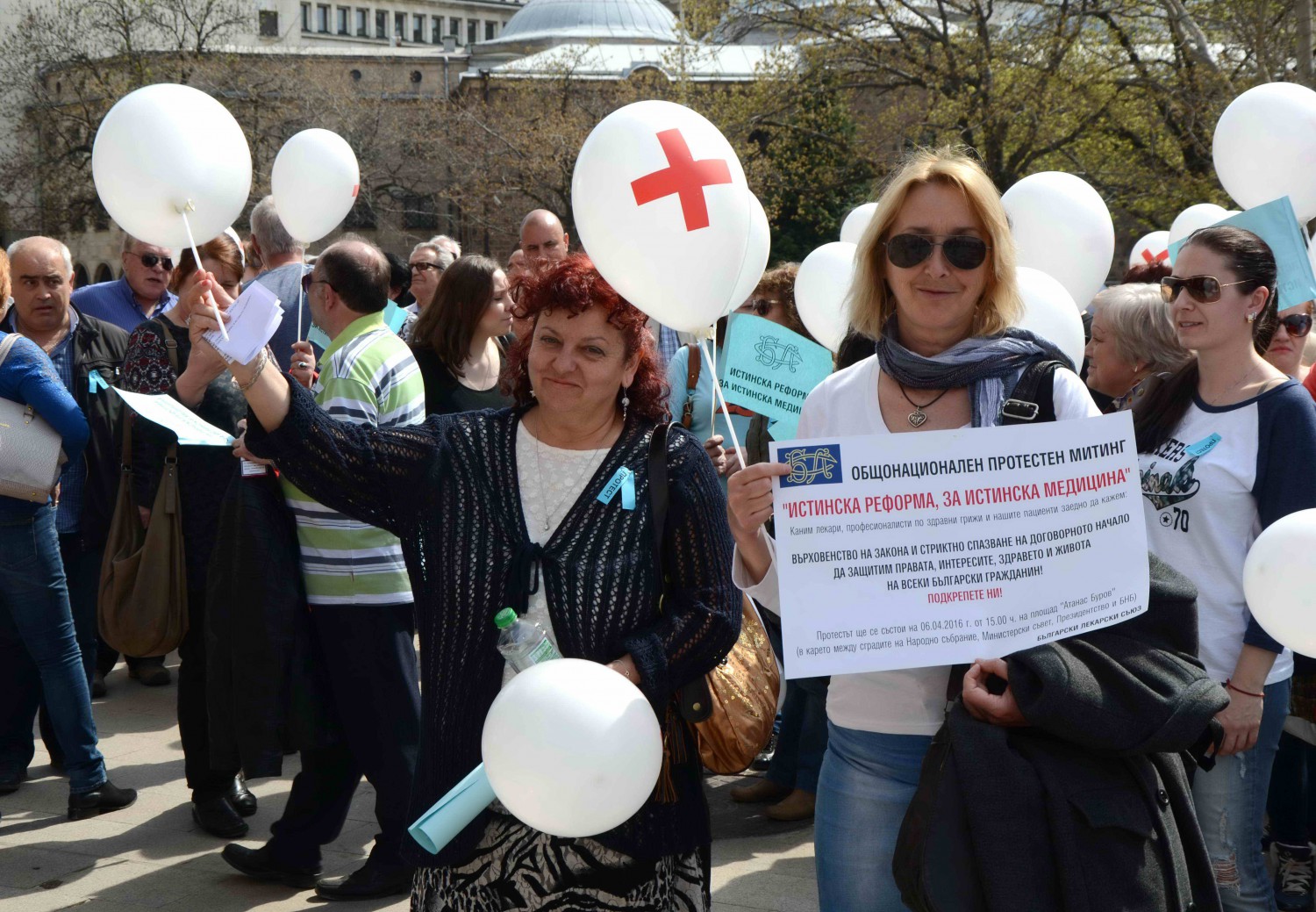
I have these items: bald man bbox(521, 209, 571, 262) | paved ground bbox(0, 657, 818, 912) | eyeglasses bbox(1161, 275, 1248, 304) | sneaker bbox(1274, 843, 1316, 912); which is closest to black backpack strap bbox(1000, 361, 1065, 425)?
eyeglasses bbox(1161, 275, 1248, 304)

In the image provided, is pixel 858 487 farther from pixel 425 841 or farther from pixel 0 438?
pixel 0 438

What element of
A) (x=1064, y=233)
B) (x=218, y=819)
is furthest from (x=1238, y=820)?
(x=218, y=819)

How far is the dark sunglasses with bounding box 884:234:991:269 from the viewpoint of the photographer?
2467 mm

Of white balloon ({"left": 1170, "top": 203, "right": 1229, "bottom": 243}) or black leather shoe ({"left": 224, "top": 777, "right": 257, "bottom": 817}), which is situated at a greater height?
white balloon ({"left": 1170, "top": 203, "right": 1229, "bottom": 243})

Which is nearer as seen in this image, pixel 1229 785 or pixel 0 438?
pixel 1229 785

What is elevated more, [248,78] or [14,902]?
[248,78]

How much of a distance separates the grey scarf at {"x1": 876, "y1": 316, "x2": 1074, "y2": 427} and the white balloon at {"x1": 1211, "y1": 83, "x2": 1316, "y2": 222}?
11.3 ft

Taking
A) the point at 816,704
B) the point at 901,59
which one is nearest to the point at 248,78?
the point at 901,59

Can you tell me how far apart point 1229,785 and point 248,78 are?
37644mm

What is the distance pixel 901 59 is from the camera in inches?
979

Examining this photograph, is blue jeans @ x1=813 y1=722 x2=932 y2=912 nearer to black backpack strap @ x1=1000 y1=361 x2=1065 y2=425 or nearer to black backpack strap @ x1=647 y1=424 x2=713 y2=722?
black backpack strap @ x1=647 y1=424 x2=713 y2=722

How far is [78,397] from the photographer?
5.64m

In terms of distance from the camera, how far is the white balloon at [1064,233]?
5.34 m

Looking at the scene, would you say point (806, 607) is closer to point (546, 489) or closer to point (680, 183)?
point (546, 489)
